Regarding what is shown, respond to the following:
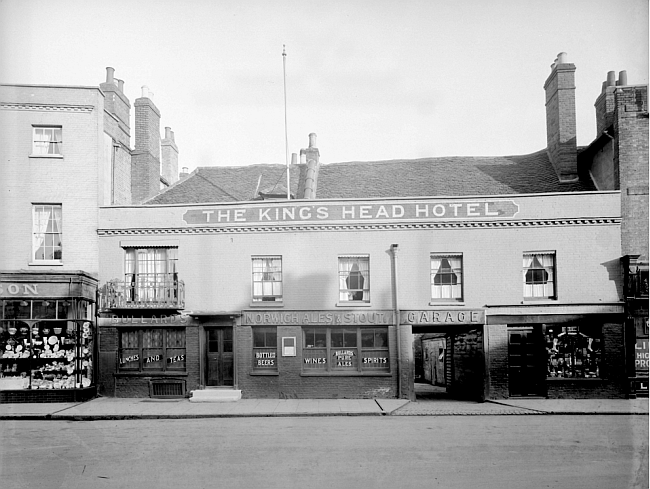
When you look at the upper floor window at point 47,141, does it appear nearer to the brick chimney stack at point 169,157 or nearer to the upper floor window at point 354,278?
the brick chimney stack at point 169,157

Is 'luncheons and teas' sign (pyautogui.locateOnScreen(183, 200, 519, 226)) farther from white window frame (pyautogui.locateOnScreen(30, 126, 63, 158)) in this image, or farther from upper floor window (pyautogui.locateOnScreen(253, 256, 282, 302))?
white window frame (pyautogui.locateOnScreen(30, 126, 63, 158))

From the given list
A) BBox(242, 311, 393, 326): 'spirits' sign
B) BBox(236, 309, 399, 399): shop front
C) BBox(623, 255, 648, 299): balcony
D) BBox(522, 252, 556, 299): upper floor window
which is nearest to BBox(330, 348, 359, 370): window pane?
BBox(236, 309, 399, 399): shop front

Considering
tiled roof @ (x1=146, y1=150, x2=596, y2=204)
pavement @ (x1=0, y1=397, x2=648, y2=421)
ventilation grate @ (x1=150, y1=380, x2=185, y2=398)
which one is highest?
tiled roof @ (x1=146, y1=150, x2=596, y2=204)

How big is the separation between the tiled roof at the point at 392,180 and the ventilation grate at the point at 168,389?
23.6 feet

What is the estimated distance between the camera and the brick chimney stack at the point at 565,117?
78.8 ft

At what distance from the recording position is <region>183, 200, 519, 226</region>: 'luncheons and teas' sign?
2077 cm

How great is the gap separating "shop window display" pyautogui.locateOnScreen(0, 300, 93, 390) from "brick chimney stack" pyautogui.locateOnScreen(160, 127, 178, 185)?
1143cm

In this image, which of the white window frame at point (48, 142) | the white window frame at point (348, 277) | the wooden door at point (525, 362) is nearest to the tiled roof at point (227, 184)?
the white window frame at point (48, 142)

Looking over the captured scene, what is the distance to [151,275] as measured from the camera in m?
21.3

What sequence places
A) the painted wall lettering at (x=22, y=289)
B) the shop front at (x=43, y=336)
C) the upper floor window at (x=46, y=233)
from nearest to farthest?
the shop front at (x=43, y=336)
the painted wall lettering at (x=22, y=289)
the upper floor window at (x=46, y=233)

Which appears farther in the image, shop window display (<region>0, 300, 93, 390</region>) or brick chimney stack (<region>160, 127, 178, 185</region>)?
brick chimney stack (<region>160, 127, 178, 185</region>)

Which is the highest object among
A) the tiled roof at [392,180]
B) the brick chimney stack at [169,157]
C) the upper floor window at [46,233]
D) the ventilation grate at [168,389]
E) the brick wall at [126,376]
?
the brick chimney stack at [169,157]

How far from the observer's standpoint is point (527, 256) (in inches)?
815

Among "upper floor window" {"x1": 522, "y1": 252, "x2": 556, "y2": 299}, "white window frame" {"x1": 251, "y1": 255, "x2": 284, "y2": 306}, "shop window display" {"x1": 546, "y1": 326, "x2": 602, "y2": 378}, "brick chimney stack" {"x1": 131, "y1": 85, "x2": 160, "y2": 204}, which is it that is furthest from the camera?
"brick chimney stack" {"x1": 131, "y1": 85, "x2": 160, "y2": 204}
